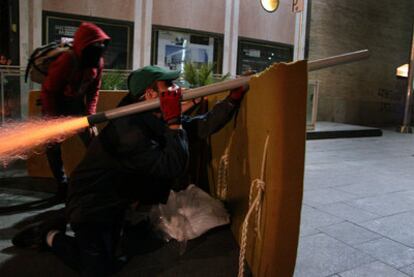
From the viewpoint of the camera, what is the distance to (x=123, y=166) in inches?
108

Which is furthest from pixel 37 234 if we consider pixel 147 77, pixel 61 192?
pixel 147 77

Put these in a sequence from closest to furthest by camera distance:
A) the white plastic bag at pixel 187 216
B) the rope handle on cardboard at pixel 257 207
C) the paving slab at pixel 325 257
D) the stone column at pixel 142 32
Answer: the rope handle on cardboard at pixel 257 207 → the paving slab at pixel 325 257 → the white plastic bag at pixel 187 216 → the stone column at pixel 142 32

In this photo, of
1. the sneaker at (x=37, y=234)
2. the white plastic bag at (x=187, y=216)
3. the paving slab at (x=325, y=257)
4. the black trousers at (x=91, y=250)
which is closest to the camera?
the black trousers at (x=91, y=250)

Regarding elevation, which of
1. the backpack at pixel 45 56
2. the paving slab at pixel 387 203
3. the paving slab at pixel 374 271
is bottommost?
the paving slab at pixel 374 271

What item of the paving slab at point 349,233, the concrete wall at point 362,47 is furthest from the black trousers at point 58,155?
the concrete wall at point 362,47

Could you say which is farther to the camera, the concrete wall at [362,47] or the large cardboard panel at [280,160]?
the concrete wall at [362,47]

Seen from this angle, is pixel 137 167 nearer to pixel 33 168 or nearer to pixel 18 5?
pixel 33 168

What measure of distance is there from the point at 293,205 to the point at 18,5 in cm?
882

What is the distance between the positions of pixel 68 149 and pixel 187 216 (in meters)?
2.12

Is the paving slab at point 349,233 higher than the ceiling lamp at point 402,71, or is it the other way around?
the ceiling lamp at point 402,71

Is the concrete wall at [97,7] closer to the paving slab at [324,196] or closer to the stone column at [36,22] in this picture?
the stone column at [36,22]

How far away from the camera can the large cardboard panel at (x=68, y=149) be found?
4844 mm

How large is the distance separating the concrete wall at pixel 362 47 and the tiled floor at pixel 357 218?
6552mm

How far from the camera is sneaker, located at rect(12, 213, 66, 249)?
303 cm
